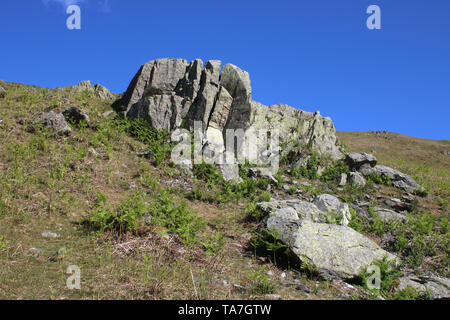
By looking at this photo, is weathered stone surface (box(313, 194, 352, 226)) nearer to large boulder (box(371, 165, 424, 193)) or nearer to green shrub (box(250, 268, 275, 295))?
green shrub (box(250, 268, 275, 295))

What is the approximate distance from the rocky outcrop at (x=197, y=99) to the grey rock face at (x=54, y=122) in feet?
14.6

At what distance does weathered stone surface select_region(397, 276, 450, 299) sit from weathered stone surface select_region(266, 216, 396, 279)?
29.9 inches

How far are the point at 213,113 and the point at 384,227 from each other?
1094 centimetres

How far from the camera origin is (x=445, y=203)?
48.6 feet

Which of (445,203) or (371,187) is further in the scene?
(371,187)

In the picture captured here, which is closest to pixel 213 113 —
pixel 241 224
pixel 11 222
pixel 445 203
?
pixel 241 224

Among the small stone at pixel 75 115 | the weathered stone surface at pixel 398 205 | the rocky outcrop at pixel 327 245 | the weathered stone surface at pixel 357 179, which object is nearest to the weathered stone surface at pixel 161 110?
the small stone at pixel 75 115

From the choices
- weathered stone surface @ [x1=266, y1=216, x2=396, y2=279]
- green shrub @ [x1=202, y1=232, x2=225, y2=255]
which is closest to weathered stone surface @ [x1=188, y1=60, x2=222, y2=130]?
green shrub @ [x1=202, y1=232, x2=225, y2=255]

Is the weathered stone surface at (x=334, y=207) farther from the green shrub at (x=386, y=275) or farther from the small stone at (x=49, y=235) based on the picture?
the small stone at (x=49, y=235)

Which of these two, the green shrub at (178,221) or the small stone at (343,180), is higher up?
the small stone at (343,180)

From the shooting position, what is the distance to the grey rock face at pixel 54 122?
1319 cm

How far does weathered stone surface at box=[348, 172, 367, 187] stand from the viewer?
16.2 metres
